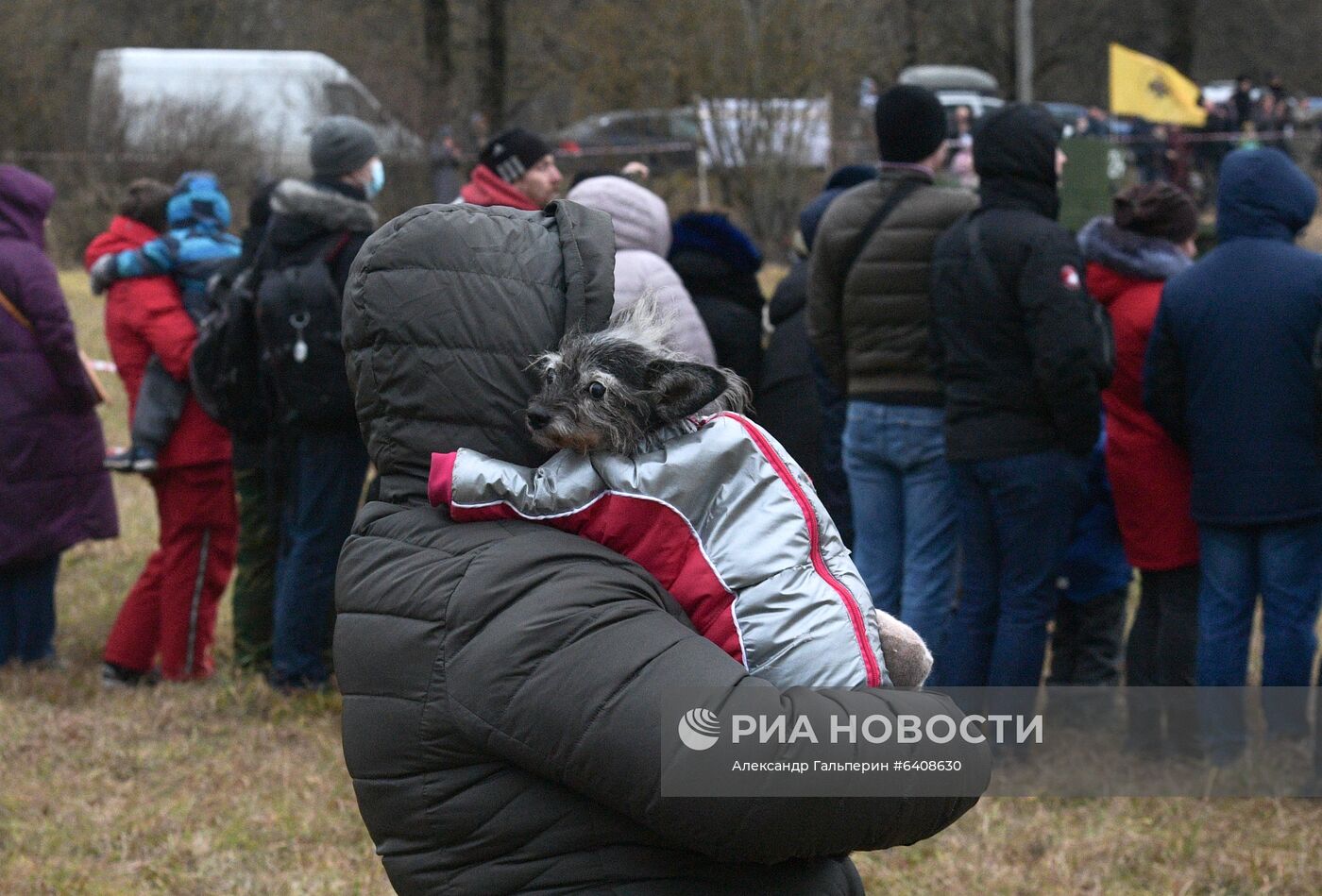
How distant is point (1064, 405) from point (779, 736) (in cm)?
307

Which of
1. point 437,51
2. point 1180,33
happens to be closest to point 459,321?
point 437,51

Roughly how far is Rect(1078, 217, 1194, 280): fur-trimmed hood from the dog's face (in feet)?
11.6

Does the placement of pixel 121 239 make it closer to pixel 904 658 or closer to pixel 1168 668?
pixel 1168 668

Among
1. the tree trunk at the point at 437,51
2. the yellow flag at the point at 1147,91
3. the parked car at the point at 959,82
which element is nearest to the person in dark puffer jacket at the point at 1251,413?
the yellow flag at the point at 1147,91

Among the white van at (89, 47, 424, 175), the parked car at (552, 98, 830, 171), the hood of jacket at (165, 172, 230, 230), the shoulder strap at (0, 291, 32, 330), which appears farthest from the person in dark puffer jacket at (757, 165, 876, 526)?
the white van at (89, 47, 424, 175)

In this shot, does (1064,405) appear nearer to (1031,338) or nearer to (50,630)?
(1031,338)

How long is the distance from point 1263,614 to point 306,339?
3261 millimetres

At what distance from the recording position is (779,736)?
1.60 meters

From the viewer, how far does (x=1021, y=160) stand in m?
4.61

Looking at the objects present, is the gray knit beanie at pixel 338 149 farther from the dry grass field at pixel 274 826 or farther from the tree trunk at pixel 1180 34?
the tree trunk at pixel 1180 34

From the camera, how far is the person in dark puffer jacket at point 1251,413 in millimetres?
4508

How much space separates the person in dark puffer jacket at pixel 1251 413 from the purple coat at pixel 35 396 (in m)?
4.06

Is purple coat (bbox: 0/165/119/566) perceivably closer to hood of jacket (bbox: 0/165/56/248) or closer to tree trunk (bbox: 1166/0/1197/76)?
hood of jacket (bbox: 0/165/56/248)

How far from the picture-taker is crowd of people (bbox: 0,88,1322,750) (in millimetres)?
4562
